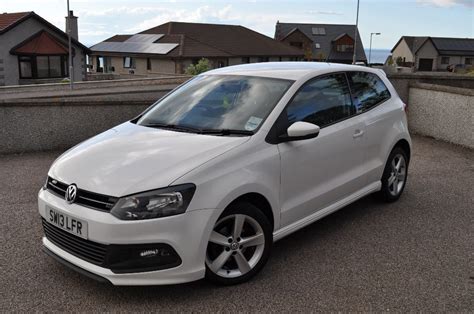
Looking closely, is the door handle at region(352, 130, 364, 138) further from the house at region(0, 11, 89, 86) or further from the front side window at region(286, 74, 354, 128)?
the house at region(0, 11, 89, 86)

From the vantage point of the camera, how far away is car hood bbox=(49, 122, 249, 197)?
349cm

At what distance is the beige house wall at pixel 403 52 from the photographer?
85394mm

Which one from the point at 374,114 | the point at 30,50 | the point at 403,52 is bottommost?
the point at 403,52

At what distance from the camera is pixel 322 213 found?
15.4 ft

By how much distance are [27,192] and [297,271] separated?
12.6 ft

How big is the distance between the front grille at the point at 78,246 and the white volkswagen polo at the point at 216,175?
0.01m

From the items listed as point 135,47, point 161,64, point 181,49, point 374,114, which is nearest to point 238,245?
point 374,114

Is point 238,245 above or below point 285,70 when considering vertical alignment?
below

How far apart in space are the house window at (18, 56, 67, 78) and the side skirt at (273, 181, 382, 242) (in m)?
40.8

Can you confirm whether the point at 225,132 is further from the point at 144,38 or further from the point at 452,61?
the point at 452,61

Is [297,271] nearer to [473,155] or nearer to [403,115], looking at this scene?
[403,115]

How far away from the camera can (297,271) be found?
4.18 metres

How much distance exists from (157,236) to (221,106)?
1.59 meters

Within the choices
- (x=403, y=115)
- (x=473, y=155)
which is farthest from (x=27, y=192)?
(x=473, y=155)
